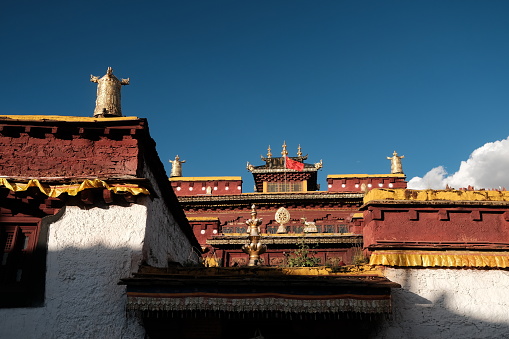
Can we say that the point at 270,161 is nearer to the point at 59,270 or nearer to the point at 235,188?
the point at 235,188

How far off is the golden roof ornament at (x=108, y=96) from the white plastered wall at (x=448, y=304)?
25.1 feet

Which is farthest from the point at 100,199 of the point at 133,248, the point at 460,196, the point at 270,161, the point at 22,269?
the point at 270,161

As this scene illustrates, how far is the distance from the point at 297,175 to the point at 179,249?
23.4 m

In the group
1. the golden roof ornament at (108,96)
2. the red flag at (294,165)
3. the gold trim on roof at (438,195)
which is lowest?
the gold trim on roof at (438,195)

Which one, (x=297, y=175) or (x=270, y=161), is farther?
(x=270, y=161)

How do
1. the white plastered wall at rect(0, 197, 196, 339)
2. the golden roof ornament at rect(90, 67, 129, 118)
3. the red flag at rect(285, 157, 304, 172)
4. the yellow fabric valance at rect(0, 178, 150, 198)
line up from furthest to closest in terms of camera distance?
the red flag at rect(285, 157, 304, 172)
the golden roof ornament at rect(90, 67, 129, 118)
the yellow fabric valance at rect(0, 178, 150, 198)
the white plastered wall at rect(0, 197, 196, 339)

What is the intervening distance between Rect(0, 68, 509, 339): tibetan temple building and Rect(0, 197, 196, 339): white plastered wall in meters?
0.02

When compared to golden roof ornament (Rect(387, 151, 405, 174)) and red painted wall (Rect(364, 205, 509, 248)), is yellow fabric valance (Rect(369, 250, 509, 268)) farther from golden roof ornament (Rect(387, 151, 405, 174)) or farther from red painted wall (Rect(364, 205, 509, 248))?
golden roof ornament (Rect(387, 151, 405, 174))

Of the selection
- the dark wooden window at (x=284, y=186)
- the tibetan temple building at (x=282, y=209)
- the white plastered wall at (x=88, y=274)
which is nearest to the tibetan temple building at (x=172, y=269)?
the white plastered wall at (x=88, y=274)

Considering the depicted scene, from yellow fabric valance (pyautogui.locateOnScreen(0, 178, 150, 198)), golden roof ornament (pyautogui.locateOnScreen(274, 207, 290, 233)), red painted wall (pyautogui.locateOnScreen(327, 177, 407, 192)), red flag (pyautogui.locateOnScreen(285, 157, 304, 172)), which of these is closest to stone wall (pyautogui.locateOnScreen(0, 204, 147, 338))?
yellow fabric valance (pyautogui.locateOnScreen(0, 178, 150, 198))

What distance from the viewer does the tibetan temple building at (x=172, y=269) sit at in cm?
862

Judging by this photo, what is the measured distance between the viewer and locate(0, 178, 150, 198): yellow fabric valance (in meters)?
9.16

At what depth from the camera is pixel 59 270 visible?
9.18m

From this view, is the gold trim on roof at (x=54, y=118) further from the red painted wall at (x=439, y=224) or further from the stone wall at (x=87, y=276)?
the red painted wall at (x=439, y=224)
